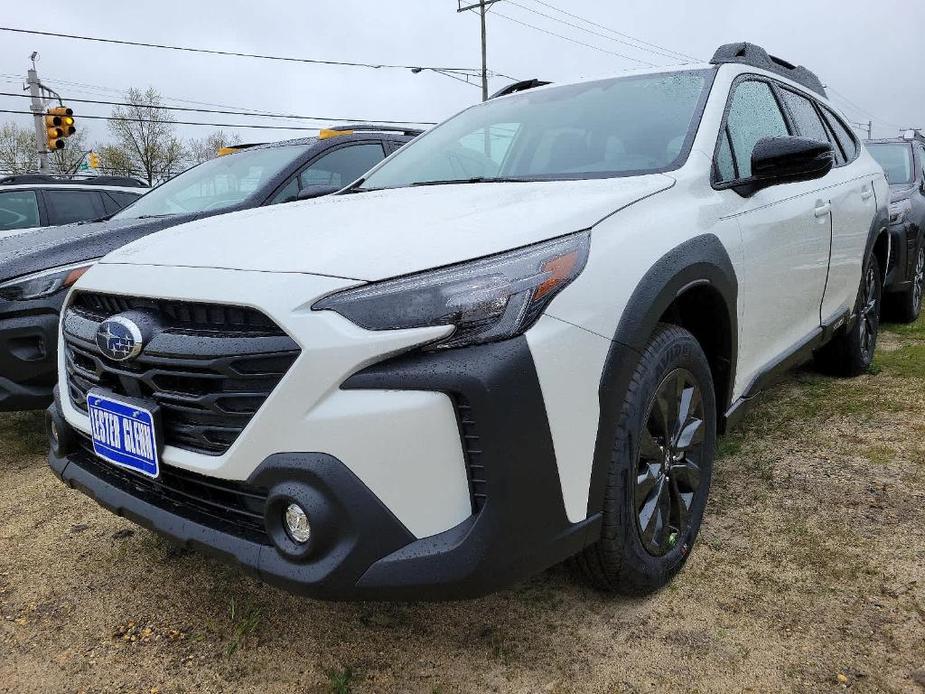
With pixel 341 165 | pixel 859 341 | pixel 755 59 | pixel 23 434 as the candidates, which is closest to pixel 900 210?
pixel 859 341

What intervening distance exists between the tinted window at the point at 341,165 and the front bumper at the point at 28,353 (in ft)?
5.23

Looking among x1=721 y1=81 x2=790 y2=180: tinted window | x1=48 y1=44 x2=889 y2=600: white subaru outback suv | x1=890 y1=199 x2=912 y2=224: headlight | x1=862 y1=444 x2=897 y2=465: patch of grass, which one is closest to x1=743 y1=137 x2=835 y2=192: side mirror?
x1=48 y1=44 x2=889 y2=600: white subaru outback suv

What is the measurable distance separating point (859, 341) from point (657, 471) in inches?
108

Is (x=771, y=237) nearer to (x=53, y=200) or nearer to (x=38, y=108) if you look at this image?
(x=53, y=200)

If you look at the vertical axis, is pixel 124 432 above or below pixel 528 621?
above

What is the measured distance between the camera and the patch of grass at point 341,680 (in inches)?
71.1

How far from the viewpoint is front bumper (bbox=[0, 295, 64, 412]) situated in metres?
3.28

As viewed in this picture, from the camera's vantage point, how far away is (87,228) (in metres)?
4.03

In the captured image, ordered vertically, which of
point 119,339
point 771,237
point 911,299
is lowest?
point 911,299

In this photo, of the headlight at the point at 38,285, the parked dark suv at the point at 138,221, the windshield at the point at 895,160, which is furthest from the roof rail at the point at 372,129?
the windshield at the point at 895,160


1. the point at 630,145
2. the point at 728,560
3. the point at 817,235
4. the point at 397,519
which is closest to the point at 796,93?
the point at 817,235

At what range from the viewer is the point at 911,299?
5.73 meters

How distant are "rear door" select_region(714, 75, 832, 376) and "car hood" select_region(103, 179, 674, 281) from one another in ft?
1.55

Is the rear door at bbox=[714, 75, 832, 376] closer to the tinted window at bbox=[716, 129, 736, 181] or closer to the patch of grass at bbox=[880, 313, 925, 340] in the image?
the tinted window at bbox=[716, 129, 736, 181]
